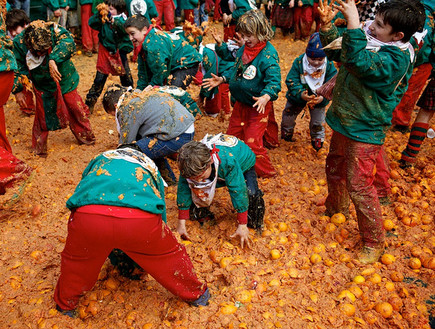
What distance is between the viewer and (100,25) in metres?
6.41

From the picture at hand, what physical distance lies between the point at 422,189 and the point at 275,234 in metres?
2.01

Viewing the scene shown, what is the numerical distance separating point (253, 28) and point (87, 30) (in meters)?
6.47

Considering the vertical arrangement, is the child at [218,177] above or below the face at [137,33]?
below

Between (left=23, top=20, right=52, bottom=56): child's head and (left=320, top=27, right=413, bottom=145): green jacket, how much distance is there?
11.0 feet

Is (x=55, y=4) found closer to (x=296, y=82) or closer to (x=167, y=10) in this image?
(x=167, y=10)

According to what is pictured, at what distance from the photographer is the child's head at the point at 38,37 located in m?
4.54

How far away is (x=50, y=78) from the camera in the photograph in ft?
16.2

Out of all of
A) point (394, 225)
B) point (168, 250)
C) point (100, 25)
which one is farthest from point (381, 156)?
point (100, 25)

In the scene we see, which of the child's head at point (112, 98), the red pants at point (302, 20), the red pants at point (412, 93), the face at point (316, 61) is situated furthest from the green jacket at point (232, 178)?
the red pants at point (302, 20)

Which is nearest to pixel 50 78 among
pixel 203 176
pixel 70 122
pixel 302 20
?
pixel 70 122

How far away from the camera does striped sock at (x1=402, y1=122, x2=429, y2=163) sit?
475cm

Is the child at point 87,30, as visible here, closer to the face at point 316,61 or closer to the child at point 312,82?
the child at point 312,82

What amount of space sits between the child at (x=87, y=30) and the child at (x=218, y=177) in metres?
6.97

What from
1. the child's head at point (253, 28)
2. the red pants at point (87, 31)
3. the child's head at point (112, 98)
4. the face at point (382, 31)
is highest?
the face at point (382, 31)
